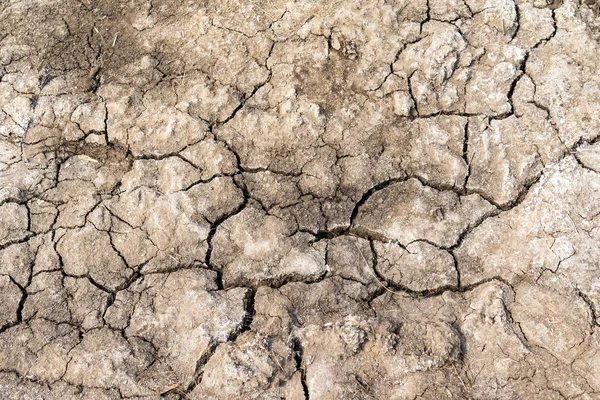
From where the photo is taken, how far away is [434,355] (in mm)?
2615

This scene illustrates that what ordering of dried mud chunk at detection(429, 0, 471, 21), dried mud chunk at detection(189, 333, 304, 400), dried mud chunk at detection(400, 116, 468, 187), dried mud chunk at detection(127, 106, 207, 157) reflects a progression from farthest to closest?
dried mud chunk at detection(429, 0, 471, 21) → dried mud chunk at detection(127, 106, 207, 157) → dried mud chunk at detection(400, 116, 468, 187) → dried mud chunk at detection(189, 333, 304, 400)

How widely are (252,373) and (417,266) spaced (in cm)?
95

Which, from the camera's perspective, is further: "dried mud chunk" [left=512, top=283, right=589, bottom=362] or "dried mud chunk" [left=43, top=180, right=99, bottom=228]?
"dried mud chunk" [left=43, top=180, right=99, bottom=228]

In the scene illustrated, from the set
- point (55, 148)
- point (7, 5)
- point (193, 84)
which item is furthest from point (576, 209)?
point (7, 5)

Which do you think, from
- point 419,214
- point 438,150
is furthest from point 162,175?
point 438,150

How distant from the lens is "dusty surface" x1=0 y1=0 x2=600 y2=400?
266 cm

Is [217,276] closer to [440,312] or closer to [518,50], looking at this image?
[440,312]

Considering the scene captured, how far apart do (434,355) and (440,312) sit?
0.79 feet

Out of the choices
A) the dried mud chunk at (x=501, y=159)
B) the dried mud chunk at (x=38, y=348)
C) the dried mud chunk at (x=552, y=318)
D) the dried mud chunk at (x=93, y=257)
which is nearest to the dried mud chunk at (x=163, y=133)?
the dried mud chunk at (x=93, y=257)

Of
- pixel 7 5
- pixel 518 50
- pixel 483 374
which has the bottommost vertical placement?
pixel 483 374

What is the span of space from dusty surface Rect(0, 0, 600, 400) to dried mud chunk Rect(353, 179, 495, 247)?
11 mm

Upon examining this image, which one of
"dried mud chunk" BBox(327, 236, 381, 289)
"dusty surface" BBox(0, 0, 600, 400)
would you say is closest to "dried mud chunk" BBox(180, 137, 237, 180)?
"dusty surface" BBox(0, 0, 600, 400)

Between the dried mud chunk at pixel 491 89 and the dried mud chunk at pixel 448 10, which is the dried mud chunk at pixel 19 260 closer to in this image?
the dried mud chunk at pixel 491 89

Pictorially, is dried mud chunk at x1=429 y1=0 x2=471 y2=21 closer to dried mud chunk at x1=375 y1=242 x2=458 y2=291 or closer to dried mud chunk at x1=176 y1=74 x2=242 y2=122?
dried mud chunk at x1=176 y1=74 x2=242 y2=122
